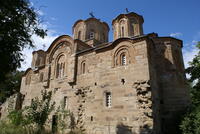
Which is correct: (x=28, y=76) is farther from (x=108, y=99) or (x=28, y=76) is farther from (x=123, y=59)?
(x=123, y=59)

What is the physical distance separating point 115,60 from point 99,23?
9.82m

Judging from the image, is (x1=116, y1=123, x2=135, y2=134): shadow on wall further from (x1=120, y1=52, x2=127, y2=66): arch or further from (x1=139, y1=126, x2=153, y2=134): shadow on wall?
(x1=120, y1=52, x2=127, y2=66): arch

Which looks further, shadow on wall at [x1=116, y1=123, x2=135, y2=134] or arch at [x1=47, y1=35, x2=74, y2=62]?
arch at [x1=47, y1=35, x2=74, y2=62]

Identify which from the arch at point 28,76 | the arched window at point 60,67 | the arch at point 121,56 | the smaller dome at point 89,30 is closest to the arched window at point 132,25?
the smaller dome at point 89,30

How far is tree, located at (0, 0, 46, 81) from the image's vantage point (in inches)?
279

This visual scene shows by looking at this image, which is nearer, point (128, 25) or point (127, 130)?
point (127, 130)

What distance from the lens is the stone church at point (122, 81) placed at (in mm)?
10969

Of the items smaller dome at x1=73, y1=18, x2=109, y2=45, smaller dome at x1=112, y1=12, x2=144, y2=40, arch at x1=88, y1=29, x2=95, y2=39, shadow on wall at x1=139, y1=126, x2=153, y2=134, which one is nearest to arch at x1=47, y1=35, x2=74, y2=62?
smaller dome at x1=73, y1=18, x2=109, y2=45

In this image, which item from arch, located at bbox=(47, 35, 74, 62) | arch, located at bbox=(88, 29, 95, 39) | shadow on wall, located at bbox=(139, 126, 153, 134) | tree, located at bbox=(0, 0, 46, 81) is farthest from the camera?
arch, located at bbox=(88, 29, 95, 39)

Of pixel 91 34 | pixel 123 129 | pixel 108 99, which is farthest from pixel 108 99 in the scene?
pixel 91 34

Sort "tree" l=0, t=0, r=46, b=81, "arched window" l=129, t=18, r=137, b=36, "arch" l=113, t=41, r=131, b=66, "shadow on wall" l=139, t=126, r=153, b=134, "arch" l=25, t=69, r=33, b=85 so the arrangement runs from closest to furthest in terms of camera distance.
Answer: "tree" l=0, t=0, r=46, b=81 → "shadow on wall" l=139, t=126, r=153, b=134 → "arch" l=113, t=41, r=131, b=66 → "arched window" l=129, t=18, r=137, b=36 → "arch" l=25, t=69, r=33, b=85

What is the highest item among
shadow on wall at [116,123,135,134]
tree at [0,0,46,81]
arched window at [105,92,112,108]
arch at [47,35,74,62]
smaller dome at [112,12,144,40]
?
smaller dome at [112,12,144,40]

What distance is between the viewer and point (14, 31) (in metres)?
7.63

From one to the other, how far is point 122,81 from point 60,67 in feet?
24.9
